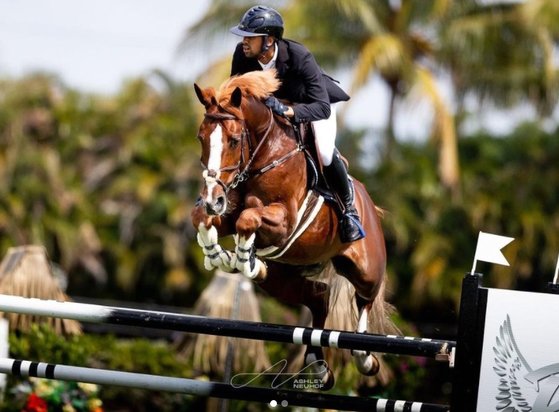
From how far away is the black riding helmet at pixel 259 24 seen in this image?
239 inches

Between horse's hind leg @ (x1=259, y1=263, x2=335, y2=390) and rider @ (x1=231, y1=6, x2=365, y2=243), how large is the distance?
0.46m

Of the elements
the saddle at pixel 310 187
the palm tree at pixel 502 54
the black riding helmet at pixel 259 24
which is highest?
the palm tree at pixel 502 54

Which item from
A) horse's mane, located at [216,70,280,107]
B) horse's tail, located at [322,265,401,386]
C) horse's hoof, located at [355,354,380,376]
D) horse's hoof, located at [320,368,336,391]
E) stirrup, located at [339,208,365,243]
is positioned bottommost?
horse's hoof, located at [320,368,336,391]

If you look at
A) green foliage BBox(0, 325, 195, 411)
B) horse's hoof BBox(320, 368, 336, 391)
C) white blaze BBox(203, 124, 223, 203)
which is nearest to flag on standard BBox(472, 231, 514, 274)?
white blaze BBox(203, 124, 223, 203)

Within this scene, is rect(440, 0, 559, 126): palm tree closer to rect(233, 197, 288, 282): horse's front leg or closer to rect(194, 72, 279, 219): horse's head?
rect(194, 72, 279, 219): horse's head

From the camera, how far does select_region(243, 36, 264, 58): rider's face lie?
6.14 m

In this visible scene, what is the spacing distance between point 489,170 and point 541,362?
14.1m

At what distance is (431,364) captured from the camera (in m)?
13.3

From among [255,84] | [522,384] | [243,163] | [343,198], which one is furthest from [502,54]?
[522,384]

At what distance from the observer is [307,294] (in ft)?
22.7

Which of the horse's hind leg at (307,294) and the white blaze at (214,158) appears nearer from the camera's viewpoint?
the white blaze at (214,158)

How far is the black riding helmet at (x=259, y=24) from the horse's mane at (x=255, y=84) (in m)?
0.22

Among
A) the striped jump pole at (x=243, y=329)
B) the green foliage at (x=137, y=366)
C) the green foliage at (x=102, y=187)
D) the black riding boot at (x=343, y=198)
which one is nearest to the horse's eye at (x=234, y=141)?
the black riding boot at (x=343, y=198)

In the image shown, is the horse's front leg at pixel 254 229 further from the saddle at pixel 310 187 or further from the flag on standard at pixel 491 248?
the flag on standard at pixel 491 248
